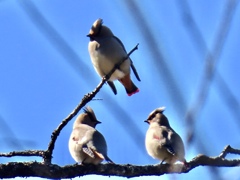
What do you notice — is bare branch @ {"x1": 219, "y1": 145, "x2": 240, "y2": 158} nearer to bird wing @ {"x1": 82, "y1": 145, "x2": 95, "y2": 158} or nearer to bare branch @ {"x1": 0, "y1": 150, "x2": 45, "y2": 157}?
bird wing @ {"x1": 82, "y1": 145, "x2": 95, "y2": 158}

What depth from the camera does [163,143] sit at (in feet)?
17.3

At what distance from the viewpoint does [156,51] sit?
160cm

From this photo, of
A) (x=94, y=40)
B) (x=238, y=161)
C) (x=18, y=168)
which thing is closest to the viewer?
(x=18, y=168)

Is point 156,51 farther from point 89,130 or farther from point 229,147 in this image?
point 89,130

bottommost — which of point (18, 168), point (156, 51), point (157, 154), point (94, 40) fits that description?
point (156, 51)

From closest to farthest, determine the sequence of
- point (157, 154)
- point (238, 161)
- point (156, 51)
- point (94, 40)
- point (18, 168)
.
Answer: point (156, 51)
point (18, 168)
point (238, 161)
point (157, 154)
point (94, 40)

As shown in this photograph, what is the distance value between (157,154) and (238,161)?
3.92 ft

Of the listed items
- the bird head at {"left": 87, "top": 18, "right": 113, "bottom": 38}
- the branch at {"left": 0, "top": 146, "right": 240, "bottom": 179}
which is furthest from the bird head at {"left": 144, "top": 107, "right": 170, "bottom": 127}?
the branch at {"left": 0, "top": 146, "right": 240, "bottom": 179}

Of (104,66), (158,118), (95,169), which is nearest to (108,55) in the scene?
(104,66)

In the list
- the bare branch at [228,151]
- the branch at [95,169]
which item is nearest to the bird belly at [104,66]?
the branch at [95,169]

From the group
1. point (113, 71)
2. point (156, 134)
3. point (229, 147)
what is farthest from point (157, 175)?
point (113, 71)

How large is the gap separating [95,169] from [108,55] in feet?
6.72

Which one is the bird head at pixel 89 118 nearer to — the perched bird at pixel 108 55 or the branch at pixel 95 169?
the perched bird at pixel 108 55

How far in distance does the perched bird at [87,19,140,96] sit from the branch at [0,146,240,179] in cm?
182
